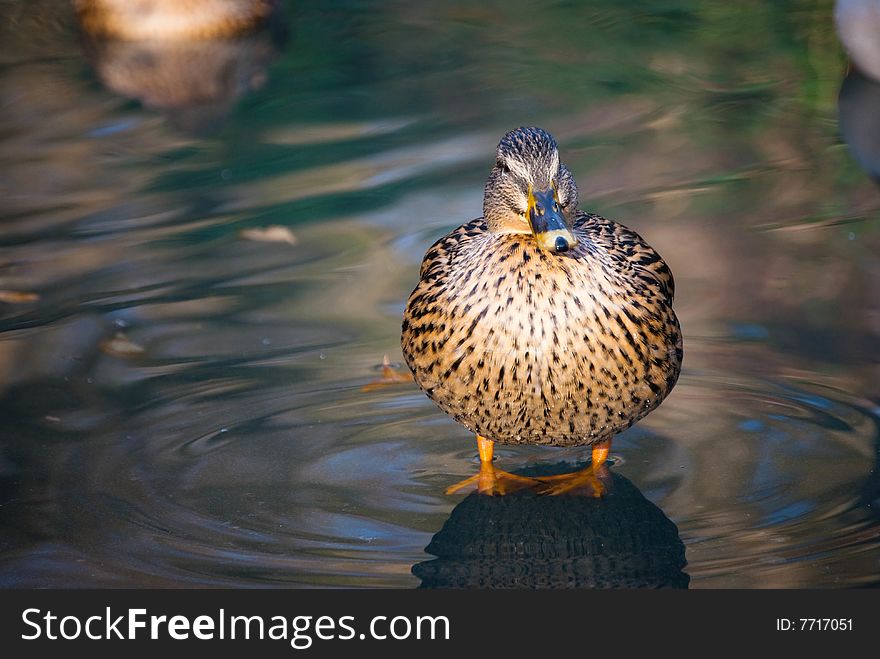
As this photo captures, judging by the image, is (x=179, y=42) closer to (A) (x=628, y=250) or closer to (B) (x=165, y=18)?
(B) (x=165, y=18)

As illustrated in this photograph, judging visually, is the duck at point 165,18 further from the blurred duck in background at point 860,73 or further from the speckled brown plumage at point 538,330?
the speckled brown plumage at point 538,330

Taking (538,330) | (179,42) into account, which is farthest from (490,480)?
(179,42)

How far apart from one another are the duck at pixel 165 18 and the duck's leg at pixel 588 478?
528cm

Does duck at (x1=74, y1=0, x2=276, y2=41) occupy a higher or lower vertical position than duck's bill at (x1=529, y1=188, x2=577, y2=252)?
higher

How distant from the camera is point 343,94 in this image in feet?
25.5

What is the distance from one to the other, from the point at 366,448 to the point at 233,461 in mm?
420

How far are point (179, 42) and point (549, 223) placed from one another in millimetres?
5572

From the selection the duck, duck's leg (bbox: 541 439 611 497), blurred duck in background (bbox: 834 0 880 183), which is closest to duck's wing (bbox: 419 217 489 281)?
duck's leg (bbox: 541 439 611 497)

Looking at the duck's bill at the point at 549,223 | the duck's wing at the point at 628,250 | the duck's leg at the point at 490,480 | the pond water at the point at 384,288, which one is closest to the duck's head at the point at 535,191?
the duck's bill at the point at 549,223

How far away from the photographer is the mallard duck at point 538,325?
11.9 ft

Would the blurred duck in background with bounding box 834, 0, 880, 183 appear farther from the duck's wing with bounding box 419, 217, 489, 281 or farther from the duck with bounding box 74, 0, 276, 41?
the duck with bounding box 74, 0, 276, 41

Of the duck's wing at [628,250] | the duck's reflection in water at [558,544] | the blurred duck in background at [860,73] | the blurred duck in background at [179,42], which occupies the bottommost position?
the duck's reflection in water at [558,544]

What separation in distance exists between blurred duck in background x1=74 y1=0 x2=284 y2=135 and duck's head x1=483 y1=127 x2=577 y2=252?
4504 mm

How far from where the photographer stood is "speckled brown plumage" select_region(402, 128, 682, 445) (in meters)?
3.66
